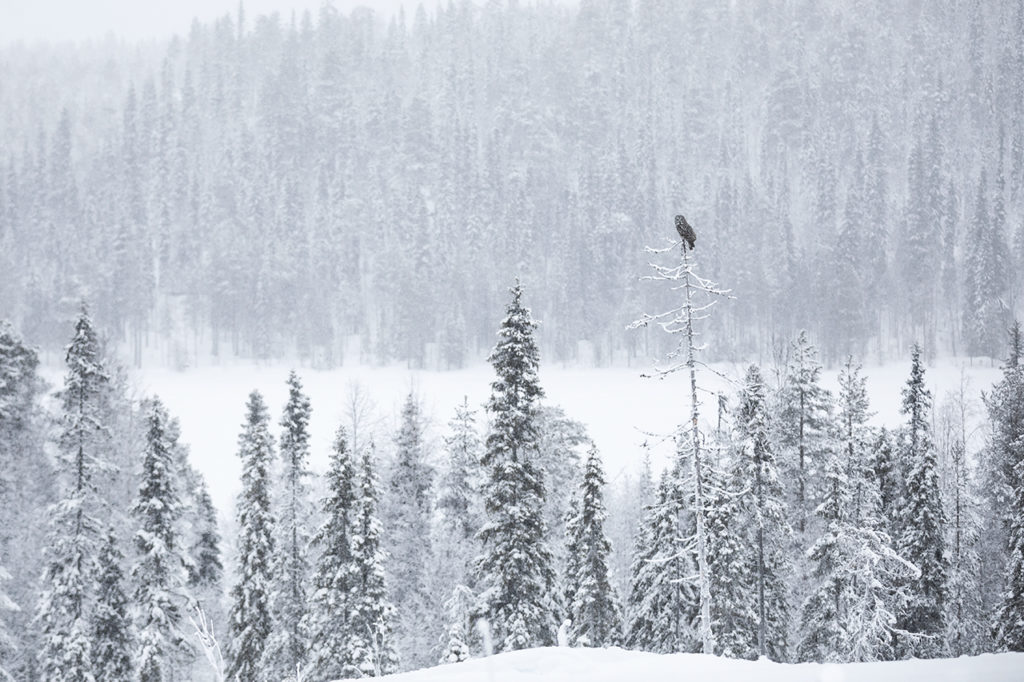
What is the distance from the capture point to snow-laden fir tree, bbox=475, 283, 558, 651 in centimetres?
2280

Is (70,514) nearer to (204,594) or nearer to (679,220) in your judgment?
(204,594)

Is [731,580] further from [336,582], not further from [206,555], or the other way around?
[206,555]

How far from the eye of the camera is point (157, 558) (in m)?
26.0

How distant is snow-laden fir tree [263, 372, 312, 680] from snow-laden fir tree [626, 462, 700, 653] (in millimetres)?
12337

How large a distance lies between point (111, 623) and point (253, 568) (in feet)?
16.1

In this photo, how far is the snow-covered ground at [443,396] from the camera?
79125 mm

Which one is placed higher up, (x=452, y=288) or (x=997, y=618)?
(x=452, y=288)

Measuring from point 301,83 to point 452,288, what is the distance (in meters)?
85.4

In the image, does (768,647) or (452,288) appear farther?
(452,288)

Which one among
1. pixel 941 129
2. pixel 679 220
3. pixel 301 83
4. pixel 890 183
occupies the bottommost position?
pixel 679 220

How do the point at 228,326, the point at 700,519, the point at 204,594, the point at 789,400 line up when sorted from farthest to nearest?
the point at 228,326
the point at 204,594
the point at 789,400
the point at 700,519

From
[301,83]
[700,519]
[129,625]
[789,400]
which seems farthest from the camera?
[301,83]

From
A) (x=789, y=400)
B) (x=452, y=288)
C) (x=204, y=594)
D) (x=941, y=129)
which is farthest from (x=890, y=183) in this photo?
(x=204, y=594)

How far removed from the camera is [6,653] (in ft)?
81.0
